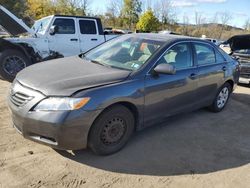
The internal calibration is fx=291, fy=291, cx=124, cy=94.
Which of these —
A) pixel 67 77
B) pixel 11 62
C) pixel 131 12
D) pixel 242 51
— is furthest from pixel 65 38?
A: pixel 131 12

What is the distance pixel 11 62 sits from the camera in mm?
8031

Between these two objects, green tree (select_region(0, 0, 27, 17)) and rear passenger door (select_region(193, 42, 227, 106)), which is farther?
green tree (select_region(0, 0, 27, 17))

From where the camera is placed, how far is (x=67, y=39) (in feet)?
30.8

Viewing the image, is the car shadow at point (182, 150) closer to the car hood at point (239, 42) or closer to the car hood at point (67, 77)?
the car hood at point (67, 77)

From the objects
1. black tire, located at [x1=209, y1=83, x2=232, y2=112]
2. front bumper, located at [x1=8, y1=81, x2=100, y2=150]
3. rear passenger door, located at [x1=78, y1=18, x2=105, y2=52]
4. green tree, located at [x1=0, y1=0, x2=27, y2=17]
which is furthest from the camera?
green tree, located at [x1=0, y1=0, x2=27, y2=17]

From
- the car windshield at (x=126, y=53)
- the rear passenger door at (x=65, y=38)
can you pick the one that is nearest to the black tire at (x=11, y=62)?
the rear passenger door at (x=65, y=38)

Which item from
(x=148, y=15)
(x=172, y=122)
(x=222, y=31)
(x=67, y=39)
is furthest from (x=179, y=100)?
(x=222, y=31)

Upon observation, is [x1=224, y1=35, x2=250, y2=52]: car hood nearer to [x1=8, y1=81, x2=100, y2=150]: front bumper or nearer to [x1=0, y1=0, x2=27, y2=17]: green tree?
[x1=8, y1=81, x2=100, y2=150]: front bumper

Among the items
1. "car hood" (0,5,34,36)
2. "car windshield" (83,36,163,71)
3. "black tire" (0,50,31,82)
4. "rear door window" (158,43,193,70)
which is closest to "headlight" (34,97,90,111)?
"car windshield" (83,36,163,71)

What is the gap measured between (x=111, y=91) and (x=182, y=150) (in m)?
1.51

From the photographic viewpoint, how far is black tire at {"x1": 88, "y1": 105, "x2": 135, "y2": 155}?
12.3 ft

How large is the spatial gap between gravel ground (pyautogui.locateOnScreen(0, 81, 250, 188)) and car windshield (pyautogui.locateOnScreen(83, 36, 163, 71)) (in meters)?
1.21

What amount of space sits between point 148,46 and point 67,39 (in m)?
5.26

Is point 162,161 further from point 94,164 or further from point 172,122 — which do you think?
point 172,122
